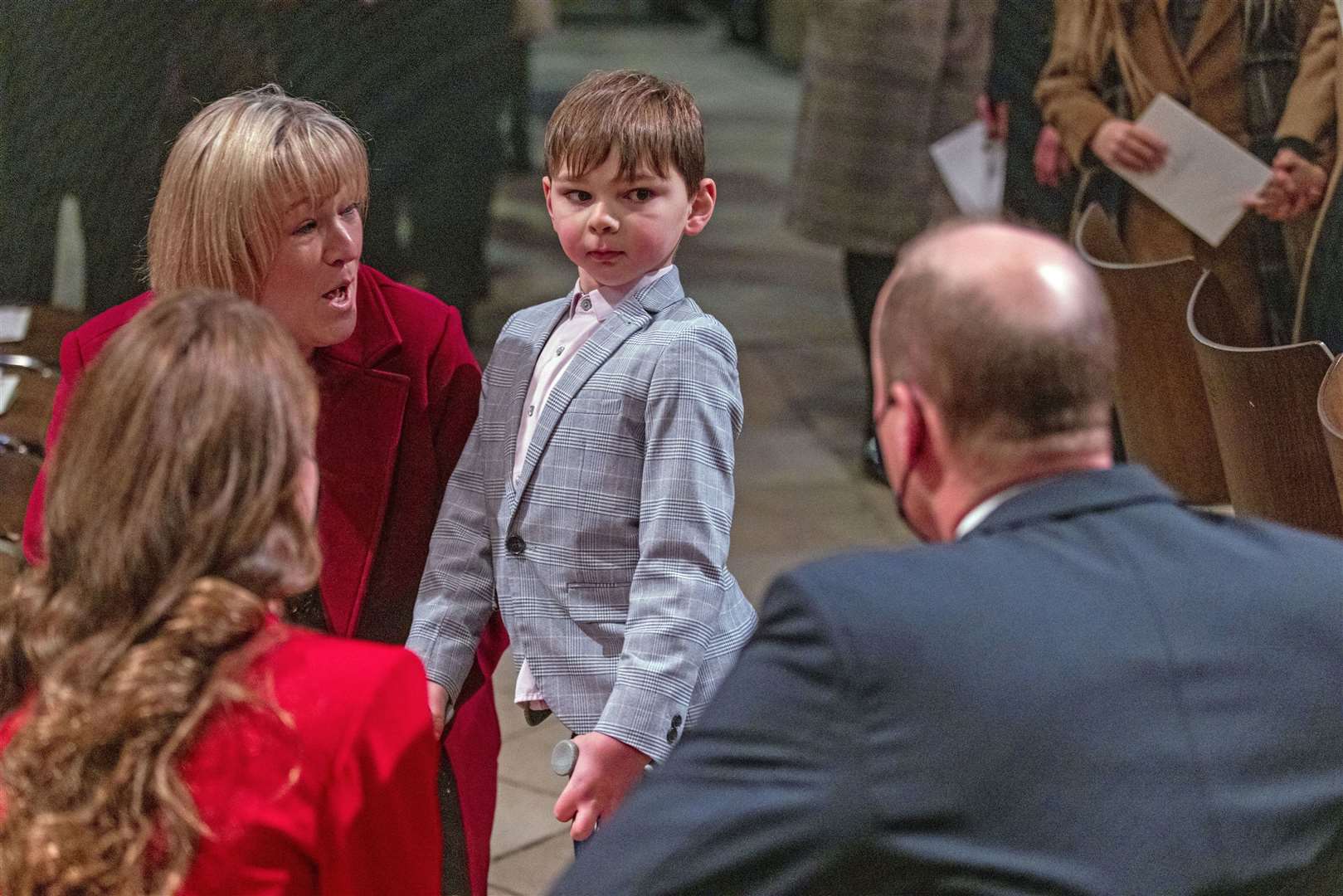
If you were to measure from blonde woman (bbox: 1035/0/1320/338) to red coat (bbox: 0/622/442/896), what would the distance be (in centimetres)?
214

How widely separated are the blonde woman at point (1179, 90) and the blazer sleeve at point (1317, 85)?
0.03 metres

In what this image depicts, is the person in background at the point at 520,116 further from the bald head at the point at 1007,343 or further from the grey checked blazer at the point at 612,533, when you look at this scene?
the bald head at the point at 1007,343

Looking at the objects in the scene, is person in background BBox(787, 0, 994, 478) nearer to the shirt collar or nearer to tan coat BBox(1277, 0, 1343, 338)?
tan coat BBox(1277, 0, 1343, 338)

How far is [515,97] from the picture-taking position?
9117mm

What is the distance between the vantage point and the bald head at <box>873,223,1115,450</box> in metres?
1.37

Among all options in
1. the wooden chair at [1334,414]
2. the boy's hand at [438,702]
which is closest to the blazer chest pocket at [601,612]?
the boy's hand at [438,702]

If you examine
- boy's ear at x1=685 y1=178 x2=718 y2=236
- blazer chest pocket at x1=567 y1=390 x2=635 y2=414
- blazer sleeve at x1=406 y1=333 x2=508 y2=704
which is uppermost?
boy's ear at x1=685 y1=178 x2=718 y2=236

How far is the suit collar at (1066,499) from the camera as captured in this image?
1.39m

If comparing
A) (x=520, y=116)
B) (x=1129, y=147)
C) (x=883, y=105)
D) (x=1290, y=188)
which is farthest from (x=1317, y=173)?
(x=520, y=116)

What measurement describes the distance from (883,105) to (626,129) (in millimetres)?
3414

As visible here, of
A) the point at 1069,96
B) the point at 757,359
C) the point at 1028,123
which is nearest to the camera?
the point at 1069,96

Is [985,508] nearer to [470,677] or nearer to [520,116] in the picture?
[470,677]

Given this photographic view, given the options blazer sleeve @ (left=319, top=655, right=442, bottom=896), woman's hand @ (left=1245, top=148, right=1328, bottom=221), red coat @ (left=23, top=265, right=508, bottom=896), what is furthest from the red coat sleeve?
woman's hand @ (left=1245, top=148, right=1328, bottom=221)

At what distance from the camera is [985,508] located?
1.42 m
